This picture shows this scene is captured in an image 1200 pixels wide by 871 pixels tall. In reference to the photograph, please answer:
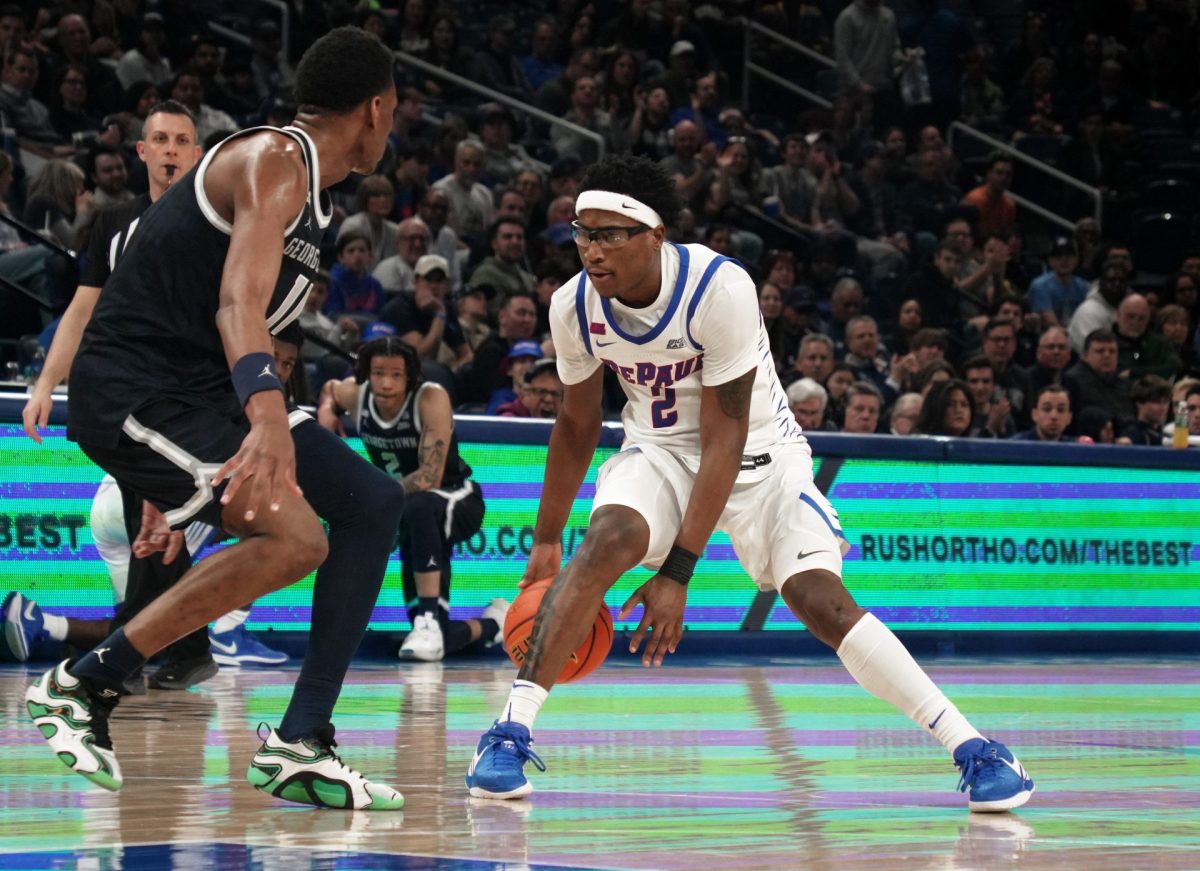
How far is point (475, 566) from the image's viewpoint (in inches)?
494

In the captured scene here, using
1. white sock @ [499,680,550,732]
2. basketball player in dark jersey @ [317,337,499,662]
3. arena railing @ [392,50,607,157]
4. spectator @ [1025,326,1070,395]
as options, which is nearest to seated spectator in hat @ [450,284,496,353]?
basketball player in dark jersey @ [317,337,499,662]

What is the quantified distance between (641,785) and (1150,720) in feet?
12.1

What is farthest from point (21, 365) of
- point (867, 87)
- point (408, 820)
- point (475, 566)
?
point (867, 87)

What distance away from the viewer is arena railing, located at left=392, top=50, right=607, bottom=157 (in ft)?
62.7

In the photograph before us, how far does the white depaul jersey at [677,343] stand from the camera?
6.20 m

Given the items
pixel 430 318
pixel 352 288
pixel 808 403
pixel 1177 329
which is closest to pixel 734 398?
pixel 808 403

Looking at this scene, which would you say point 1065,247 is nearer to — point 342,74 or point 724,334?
point 724,334

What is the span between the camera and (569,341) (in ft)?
20.9

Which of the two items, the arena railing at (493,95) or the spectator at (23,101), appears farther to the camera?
the arena railing at (493,95)

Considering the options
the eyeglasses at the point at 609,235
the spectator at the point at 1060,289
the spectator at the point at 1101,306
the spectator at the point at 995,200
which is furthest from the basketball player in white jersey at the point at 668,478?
the spectator at the point at 995,200

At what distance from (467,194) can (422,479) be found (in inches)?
238

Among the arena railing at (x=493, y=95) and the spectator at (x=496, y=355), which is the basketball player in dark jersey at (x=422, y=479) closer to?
the spectator at (x=496, y=355)

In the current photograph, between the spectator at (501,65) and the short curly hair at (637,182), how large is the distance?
46.7 ft

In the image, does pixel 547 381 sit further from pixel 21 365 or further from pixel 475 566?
pixel 21 365
